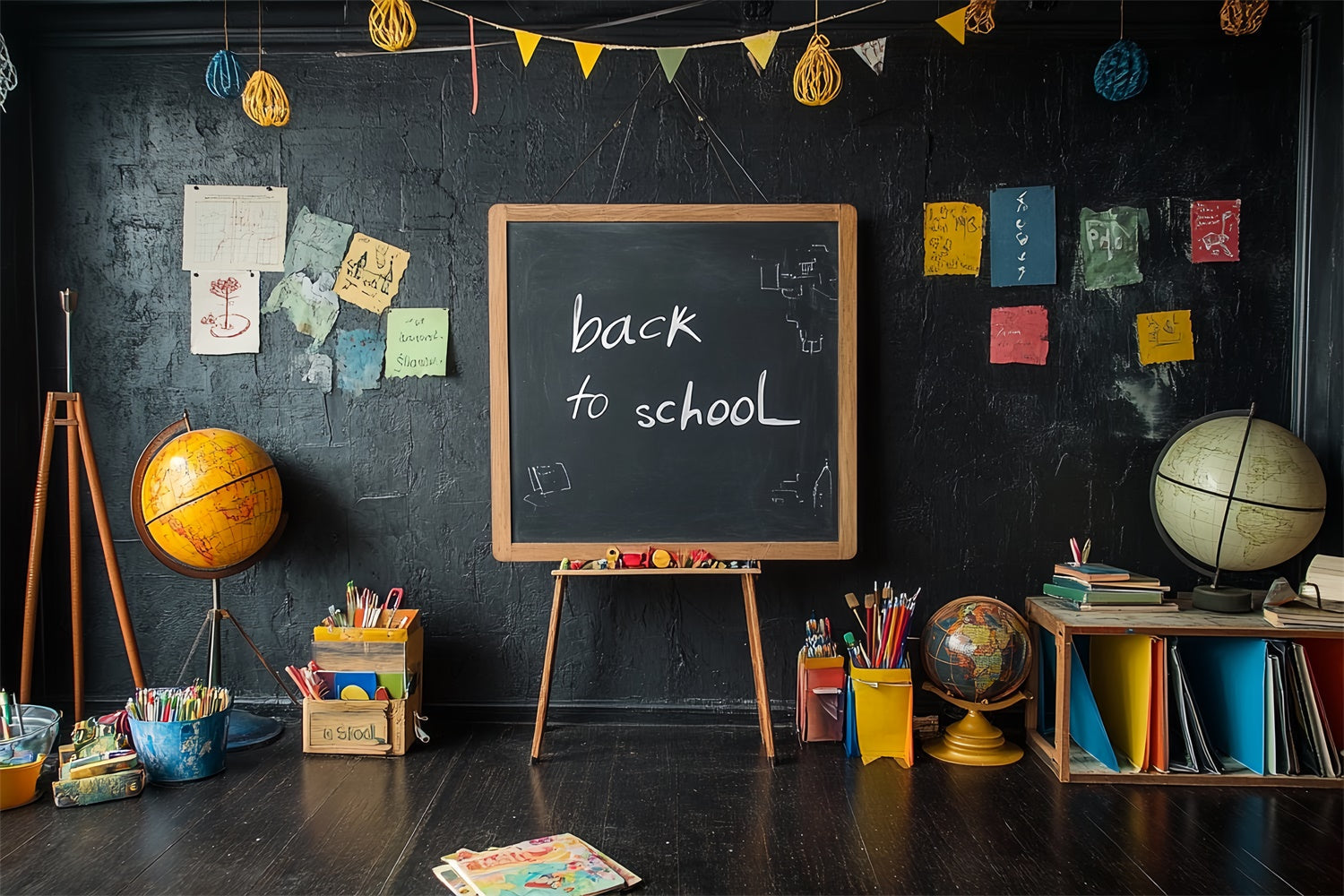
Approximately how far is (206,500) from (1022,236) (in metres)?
2.71

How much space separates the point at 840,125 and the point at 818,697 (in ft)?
6.12

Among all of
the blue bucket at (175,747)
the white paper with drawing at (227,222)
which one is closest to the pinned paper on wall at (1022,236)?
the white paper with drawing at (227,222)

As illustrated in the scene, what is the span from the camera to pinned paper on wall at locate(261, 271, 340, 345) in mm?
3133

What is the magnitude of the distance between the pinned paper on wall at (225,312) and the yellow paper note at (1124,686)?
9.56ft

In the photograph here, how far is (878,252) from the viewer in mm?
3100

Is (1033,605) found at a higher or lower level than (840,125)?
lower

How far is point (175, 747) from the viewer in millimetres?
A: 2568

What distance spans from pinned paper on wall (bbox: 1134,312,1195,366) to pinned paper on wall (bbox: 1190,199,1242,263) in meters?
0.23

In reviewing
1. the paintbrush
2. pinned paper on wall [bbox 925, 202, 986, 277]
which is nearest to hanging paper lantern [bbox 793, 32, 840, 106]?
pinned paper on wall [bbox 925, 202, 986, 277]

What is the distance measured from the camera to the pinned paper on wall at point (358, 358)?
314 cm

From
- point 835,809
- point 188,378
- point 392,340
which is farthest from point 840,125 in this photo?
point 188,378

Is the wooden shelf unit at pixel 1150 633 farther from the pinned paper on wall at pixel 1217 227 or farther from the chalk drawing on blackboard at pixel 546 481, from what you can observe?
the chalk drawing on blackboard at pixel 546 481

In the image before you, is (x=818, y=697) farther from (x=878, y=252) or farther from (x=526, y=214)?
(x=526, y=214)

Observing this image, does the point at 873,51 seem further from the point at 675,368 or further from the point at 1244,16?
the point at 675,368
